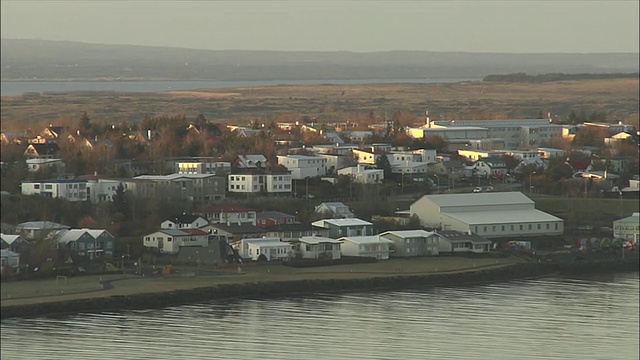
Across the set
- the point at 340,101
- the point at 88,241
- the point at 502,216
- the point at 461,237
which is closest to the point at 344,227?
the point at 461,237

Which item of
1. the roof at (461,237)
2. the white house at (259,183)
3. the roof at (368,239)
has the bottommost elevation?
the roof at (461,237)

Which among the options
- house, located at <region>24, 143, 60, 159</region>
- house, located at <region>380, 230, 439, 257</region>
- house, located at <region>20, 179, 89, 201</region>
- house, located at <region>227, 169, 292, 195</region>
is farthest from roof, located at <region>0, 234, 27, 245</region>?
house, located at <region>24, 143, 60, 159</region>

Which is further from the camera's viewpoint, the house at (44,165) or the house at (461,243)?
the house at (44,165)

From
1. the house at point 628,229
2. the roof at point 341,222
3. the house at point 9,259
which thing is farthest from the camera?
the house at point 628,229

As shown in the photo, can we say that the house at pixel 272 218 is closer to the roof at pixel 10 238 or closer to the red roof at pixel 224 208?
the red roof at pixel 224 208

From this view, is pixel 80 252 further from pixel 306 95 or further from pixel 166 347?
pixel 306 95

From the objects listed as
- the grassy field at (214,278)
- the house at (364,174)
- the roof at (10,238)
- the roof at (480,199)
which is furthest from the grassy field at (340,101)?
the grassy field at (214,278)
